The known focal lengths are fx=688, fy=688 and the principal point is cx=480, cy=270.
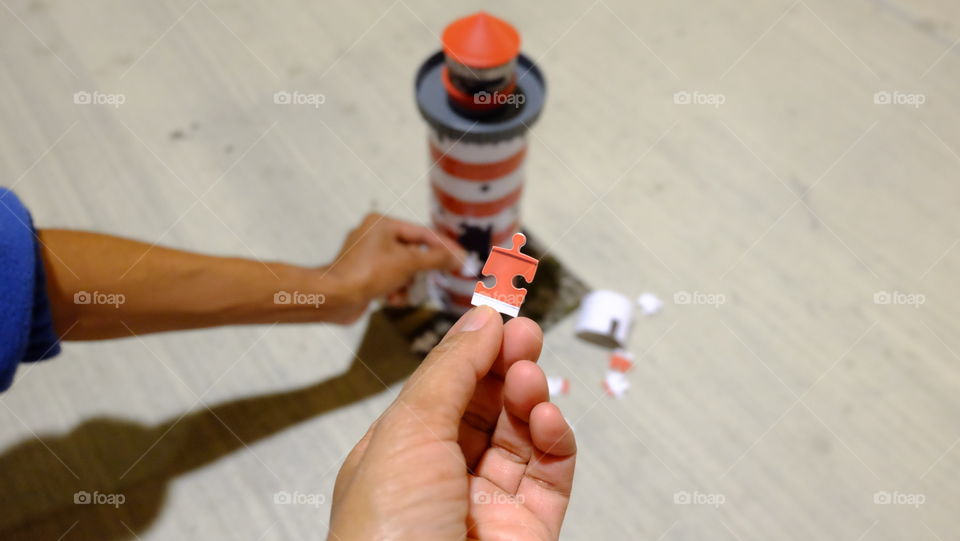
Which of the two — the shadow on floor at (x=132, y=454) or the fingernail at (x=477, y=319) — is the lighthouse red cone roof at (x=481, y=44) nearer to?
the fingernail at (x=477, y=319)

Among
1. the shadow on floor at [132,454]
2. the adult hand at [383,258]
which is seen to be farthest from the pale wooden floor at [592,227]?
the adult hand at [383,258]

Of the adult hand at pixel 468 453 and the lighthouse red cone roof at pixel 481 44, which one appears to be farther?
the lighthouse red cone roof at pixel 481 44

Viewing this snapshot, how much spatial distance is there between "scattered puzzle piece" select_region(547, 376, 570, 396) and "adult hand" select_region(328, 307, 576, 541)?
24 cm

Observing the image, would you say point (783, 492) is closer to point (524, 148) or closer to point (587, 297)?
point (587, 297)

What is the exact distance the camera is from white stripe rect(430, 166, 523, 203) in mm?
824

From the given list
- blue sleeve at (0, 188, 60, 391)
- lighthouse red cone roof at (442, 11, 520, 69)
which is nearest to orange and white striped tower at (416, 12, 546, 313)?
lighthouse red cone roof at (442, 11, 520, 69)

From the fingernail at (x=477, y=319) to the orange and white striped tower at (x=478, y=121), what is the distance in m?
0.23

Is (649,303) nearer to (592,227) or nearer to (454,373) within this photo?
(592,227)

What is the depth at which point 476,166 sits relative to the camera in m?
0.80

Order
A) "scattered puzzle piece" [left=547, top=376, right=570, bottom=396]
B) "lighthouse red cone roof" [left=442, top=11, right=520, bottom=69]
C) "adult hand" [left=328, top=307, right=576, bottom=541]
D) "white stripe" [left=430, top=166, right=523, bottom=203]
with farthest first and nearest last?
"scattered puzzle piece" [left=547, top=376, right=570, bottom=396], "white stripe" [left=430, top=166, right=523, bottom=203], "lighthouse red cone roof" [left=442, top=11, right=520, bottom=69], "adult hand" [left=328, top=307, right=576, bottom=541]

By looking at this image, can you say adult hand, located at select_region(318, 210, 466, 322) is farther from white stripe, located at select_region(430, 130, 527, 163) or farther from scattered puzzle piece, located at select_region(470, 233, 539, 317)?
scattered puzzle piece, located at select_region(470, 233, 539, 317)

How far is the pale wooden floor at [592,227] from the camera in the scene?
0.87 metres

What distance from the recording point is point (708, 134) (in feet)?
3.87

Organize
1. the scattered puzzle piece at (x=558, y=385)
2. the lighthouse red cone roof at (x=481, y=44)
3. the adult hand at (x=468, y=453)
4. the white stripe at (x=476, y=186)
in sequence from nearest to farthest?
1. the adult hand at (x=468, y=453)
2. the lighthouse red cone roof at (x=481, y=44)
3. the white stripe at (x=476, y=186)
4. the scattered puzzle piece at (x=558, y=385)
